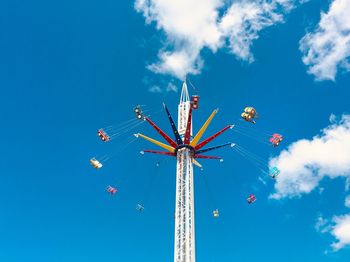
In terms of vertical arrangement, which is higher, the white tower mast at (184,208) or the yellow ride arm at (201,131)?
the yellow ride arm at (201,131)

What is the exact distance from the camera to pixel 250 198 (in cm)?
5356

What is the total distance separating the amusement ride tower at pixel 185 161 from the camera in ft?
151

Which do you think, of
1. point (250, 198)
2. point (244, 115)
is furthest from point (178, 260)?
point (244, 115)

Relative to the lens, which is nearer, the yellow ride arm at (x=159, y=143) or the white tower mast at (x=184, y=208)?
the white tower mast at (x=184, y=208)

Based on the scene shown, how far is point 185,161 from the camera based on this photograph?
52250 mm

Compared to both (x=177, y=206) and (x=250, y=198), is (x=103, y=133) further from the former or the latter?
(x=250, y=198)

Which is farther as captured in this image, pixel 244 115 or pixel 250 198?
pixel 250 198

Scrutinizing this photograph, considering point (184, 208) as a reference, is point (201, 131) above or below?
above

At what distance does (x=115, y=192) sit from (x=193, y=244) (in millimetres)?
14233

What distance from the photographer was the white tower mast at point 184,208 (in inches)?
1795

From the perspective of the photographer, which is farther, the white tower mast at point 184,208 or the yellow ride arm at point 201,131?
the yellow ride arm at point 201,131

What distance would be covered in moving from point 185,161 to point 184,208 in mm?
6349

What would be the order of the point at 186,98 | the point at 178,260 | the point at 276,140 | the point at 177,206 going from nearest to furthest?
1. the point at 178,260
2. the point at 177,206
3. the point at 276,140
4. the point at 186,98

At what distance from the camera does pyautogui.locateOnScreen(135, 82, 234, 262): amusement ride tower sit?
151 ft
